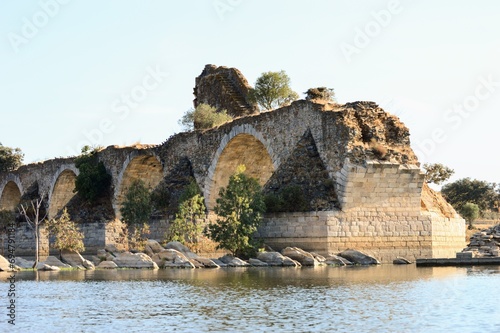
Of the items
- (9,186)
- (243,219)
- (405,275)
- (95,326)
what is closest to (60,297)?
(95,326)

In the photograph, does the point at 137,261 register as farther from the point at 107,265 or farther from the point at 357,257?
the point at 357,257

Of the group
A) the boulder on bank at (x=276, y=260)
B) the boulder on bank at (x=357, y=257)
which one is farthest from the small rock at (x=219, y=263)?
the boulder on bank at (x=357, y=257)

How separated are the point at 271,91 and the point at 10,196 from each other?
25.0 metres

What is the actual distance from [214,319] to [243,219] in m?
14.6

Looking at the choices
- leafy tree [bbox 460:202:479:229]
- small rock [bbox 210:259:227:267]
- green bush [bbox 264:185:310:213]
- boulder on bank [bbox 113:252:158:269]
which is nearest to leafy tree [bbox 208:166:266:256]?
green bush [bbox 264:185:310:213]

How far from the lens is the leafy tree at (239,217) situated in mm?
29891

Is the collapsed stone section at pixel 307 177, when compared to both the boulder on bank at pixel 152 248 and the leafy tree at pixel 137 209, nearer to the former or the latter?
the boulder on bank at pixel 152 248

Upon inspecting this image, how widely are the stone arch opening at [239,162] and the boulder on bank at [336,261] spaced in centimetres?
874

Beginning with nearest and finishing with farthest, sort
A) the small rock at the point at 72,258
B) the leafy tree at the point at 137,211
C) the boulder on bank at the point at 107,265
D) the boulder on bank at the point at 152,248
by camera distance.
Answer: the boulder on bank at the point at 107,265 < the small rock at the point at 72,258 < the boulder on bank at the point at 152,248 < the leafy tree at the point at 137,211

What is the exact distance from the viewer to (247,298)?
18594 mm

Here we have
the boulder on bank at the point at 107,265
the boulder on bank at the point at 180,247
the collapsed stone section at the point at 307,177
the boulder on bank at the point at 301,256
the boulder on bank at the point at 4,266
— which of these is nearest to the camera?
the boulder on bank at the point at 4,266

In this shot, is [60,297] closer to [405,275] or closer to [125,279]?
[125,279]

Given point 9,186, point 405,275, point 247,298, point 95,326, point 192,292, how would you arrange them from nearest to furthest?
point 95,326
point 247,298
point 192,292
point 405,275
point 9,186

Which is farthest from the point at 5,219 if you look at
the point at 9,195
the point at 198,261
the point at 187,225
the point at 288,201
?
the point at 288,201
